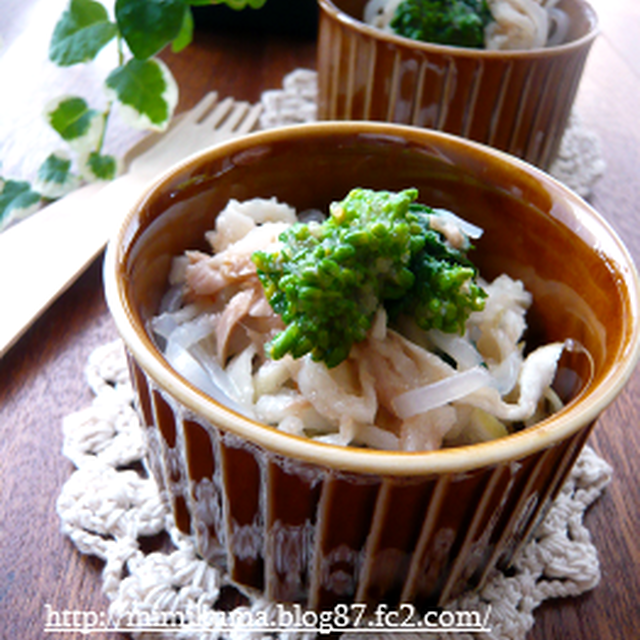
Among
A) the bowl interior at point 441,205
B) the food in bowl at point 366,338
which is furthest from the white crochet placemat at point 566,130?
the food in bowl at point 366,338

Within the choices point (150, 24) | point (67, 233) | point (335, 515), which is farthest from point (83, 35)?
point (335, 515)

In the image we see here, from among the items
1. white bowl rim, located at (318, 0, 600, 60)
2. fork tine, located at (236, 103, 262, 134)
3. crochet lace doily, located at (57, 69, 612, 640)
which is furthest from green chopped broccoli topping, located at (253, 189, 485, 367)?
fork tine, located at (236, 103, 262, 134)

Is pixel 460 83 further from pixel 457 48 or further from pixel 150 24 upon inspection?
pixel 150 24

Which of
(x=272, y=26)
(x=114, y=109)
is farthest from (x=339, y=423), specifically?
(x=272, y=26)

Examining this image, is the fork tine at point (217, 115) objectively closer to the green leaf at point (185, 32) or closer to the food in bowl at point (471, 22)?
the green leaf at point (185, 32)

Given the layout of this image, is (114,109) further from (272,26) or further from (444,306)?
(444,306)

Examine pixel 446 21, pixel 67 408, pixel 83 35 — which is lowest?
pixel 67 408
